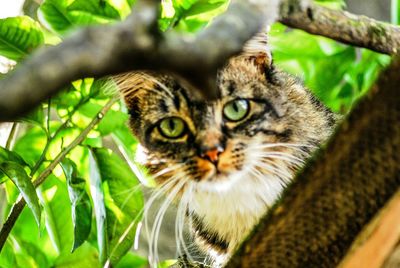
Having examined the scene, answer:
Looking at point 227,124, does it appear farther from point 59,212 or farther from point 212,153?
point 59,212

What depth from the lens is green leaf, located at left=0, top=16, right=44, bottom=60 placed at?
4.16 feet

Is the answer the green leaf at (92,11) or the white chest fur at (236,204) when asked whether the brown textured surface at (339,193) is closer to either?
the white chest fur at (236,204)

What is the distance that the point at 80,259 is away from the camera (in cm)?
134

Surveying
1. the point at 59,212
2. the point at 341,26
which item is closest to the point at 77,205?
the point at 59,212

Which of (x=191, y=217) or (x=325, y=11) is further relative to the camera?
(x=191, y=217)

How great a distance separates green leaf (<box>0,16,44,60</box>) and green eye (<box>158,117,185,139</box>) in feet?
0.92

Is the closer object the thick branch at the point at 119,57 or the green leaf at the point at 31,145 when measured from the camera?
the thick branch at the point at 119,57

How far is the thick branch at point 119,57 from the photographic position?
1.36ft

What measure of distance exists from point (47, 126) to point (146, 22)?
37.3 inches

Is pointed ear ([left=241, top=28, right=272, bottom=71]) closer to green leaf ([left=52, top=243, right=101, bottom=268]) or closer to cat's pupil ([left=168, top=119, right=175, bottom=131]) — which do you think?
cat's pupil ([left=168, top=119, right=175, bottom=131])

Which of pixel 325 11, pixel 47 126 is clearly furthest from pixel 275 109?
pixel 47 126

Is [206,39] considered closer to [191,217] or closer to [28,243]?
[191,217]

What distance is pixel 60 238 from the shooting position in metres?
1.47

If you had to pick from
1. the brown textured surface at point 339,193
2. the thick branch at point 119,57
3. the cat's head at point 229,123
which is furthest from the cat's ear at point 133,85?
the thick branch at point 119,57
